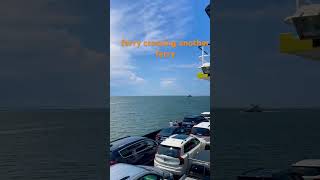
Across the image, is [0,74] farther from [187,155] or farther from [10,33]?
[187,155]

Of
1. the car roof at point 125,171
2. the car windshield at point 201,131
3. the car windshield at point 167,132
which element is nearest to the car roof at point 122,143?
the car roof at point 125,171

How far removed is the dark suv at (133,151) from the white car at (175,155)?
601 mm

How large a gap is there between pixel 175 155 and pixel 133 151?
3.62 ft

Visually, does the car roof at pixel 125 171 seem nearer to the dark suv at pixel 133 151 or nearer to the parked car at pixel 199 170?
the parked car at pixel 199 170

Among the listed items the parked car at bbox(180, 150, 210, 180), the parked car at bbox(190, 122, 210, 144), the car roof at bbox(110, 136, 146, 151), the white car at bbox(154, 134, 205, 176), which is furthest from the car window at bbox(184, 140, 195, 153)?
the parked car at bbox(190, 122, 210, 144)

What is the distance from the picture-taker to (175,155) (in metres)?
8.91

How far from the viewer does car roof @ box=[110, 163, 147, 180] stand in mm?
Result: 5945

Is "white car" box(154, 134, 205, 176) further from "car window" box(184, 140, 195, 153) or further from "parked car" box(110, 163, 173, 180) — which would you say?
"parked car" box(110, 163, 173, 180)

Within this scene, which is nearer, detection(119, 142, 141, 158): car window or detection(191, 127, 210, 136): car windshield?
detection(119, 142, 141, 158): car window

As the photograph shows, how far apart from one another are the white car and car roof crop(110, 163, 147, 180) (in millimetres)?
2099

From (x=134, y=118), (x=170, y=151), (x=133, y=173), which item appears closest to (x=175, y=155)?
(x=170, y=151)

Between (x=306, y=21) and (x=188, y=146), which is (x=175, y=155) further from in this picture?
(x=306, y=21)

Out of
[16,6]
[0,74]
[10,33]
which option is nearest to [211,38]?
[16,6]

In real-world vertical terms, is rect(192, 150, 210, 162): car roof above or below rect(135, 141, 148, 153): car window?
below
